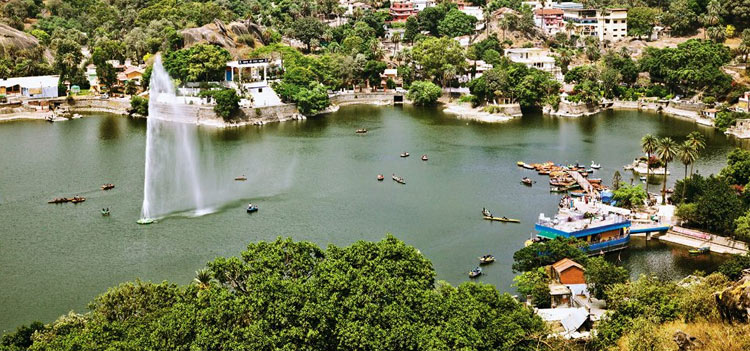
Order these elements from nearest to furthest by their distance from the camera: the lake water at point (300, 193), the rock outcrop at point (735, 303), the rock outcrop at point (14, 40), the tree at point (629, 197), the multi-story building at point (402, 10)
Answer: the rock outcrop at point (735, 303), the lake water at point (300, 193), the tree at point (629, 197), the rock outcrop at point (14, 40), the multi-story building at point (402, 10)

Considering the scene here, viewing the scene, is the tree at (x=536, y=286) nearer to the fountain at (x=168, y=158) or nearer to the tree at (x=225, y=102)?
the fountain at (x=168, y=158)

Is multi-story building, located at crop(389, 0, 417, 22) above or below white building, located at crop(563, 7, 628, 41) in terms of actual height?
above

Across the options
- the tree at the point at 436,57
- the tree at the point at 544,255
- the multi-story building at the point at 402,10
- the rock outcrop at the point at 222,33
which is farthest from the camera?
the multi-story building at the point at 402,10

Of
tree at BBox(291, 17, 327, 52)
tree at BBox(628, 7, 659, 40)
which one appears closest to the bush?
tree at BBox(291, 17, 327, 52)

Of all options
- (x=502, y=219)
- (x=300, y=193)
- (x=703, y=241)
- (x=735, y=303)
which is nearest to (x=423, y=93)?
(x=300, y=193)

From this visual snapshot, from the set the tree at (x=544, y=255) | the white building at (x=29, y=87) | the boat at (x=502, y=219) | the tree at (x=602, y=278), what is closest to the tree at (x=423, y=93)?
the white building at (x=29, y=87)

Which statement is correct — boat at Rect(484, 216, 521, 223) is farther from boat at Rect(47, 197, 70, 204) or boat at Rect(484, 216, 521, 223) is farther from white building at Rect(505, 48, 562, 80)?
white building at Rect(505, 48, 562, 80)

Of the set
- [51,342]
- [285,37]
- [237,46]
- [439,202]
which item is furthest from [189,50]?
[51,342]
